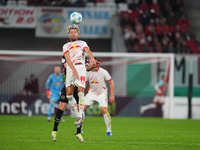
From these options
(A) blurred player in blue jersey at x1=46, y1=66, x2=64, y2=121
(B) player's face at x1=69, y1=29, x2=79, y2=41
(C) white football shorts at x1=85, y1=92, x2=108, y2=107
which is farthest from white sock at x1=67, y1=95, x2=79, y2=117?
(A) blurred player in blue jersey at x1=46, y1=66, x2=64, y2=121

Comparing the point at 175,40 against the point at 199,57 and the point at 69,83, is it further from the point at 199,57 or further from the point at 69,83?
the point at 69,83

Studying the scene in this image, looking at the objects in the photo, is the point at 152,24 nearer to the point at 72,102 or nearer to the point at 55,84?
the point at 55,84

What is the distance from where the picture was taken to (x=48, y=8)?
89.1 feet

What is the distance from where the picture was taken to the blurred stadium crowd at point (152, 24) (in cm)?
2661

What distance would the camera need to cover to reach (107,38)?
28234 mm

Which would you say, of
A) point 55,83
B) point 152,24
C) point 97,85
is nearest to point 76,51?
point 97,85

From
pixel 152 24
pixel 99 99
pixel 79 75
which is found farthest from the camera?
pixel 152 24

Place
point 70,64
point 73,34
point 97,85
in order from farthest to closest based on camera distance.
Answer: point 97,85 < point 73,34 < point 70,64

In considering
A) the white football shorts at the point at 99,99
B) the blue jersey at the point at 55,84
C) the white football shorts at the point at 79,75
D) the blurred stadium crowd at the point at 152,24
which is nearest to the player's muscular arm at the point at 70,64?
the white football shorts at the point at 79,75

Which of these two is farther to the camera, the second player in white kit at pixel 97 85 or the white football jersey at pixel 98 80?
the white football jersey at pixel 98 80

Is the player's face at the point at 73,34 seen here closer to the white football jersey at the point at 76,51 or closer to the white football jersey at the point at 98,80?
the white football jersey at the point at 76,51

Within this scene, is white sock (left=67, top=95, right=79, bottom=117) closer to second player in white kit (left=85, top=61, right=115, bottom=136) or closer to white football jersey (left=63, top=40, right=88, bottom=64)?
white football jersey (left=63, top=40, right=88, bottom=64)

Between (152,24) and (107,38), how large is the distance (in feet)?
9.35

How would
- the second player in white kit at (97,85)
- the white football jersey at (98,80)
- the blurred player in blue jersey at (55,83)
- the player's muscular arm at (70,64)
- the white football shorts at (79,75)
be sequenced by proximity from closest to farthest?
the player's muscular arm at (70,64) < the white football shorts at (79,75) < the second player in white kit at (97,85) < the white football jersey at (98,80) < the blurred player in blue jersey at (55,83)
